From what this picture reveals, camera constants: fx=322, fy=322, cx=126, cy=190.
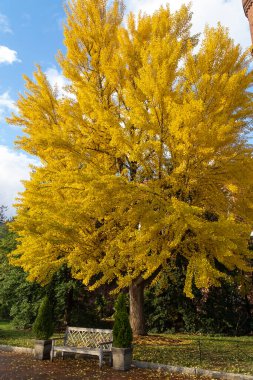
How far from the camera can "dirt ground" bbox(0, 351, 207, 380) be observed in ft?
20.2

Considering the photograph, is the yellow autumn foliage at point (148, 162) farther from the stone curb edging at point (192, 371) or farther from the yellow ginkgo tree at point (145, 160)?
the stone curb edging at point (192, 371)

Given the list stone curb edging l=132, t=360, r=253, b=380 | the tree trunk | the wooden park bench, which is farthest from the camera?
the tree trunk

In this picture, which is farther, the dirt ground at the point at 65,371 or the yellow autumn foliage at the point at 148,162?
Result: the yellow autumn foliage at the point at 148,162

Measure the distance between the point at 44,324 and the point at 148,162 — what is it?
4.81m

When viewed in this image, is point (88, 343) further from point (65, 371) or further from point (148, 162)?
point (148, 162)

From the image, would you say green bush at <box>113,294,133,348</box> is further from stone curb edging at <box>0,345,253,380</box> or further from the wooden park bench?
stone curb edging at <box>0,345,253,380</box>

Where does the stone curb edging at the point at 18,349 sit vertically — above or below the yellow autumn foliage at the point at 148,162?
below

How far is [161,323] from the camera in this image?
50.0ft

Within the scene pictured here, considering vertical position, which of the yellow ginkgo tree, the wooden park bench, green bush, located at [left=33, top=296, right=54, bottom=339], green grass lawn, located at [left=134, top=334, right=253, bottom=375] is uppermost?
the yellow ginkgo tree

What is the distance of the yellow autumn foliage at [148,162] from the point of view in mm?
6871

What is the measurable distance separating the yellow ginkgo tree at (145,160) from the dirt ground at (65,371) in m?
1.73

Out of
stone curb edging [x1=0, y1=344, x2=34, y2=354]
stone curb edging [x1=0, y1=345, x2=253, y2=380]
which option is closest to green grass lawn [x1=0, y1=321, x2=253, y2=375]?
stone curb edging [x1=0, y1=345, x2=253, y2=380]

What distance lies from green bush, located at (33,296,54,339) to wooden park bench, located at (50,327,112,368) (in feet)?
1.08

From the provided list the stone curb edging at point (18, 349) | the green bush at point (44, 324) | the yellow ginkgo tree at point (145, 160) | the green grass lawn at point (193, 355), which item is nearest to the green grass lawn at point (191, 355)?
the green grass lawn at point (193, 355)
